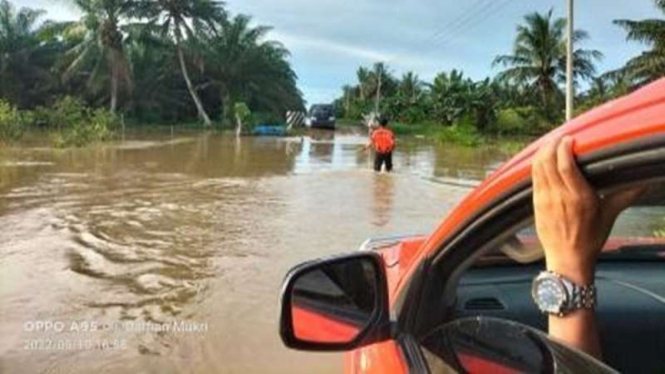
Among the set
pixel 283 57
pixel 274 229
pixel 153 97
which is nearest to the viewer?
pixel 274 229

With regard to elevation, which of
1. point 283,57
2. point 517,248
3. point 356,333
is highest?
point 283,57

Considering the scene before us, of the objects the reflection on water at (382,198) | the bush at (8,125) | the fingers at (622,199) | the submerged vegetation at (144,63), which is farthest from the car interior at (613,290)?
the submerged vegetation at (144,63)

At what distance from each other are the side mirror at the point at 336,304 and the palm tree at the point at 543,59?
41134 millimetres

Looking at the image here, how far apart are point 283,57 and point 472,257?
59.5m

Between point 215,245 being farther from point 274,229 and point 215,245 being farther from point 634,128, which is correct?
point 634,128

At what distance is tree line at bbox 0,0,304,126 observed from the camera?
1791 inches

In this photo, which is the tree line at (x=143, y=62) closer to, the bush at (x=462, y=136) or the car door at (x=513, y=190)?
the bush at (x=462, y=136)

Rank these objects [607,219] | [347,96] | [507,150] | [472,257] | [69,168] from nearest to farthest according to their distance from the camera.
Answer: [607,219]
[472,257]
[69,168]
[507,150]
[347,96]

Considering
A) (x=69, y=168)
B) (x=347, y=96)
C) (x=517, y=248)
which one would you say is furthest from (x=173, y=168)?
(x=347, y=96)

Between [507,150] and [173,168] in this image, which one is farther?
[507,150]

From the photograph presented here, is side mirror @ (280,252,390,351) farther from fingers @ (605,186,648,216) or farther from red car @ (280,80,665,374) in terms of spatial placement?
fingers @ (605,186,648,216)

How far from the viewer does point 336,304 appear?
1.81 meters

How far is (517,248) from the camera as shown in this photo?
1.80 m

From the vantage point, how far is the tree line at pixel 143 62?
4550 centimetres
